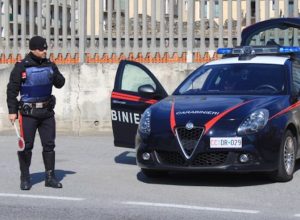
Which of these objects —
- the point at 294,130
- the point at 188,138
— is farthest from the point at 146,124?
the point at 294,130

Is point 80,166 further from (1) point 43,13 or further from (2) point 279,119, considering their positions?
(1) point 43,13

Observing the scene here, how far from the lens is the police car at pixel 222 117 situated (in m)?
8.85

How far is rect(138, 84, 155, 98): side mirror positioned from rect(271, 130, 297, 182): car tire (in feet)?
6.43

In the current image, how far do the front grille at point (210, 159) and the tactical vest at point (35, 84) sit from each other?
73.4 inches

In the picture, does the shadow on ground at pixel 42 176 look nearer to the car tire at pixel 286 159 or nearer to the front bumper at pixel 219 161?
the front bumper at pixel 219 161

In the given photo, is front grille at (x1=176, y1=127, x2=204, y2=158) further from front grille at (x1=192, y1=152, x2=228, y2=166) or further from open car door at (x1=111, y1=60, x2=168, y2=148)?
open car door at (x1=111, y1=60, x2=168, y2=148)

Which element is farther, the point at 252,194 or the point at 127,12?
the point at 127,12

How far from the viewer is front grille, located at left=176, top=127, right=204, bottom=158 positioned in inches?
352

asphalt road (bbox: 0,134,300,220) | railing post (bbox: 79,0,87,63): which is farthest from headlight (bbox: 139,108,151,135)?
railing post (bbox: 79,0,87,63)

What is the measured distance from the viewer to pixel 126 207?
26.0 ft

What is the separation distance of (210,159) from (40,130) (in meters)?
1.97

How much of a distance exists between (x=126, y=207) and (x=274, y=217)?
149 centimetres

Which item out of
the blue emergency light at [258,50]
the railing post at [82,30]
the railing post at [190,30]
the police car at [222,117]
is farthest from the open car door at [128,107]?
the railing post at [82,30]

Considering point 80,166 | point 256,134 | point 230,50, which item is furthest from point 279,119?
point 80,166
